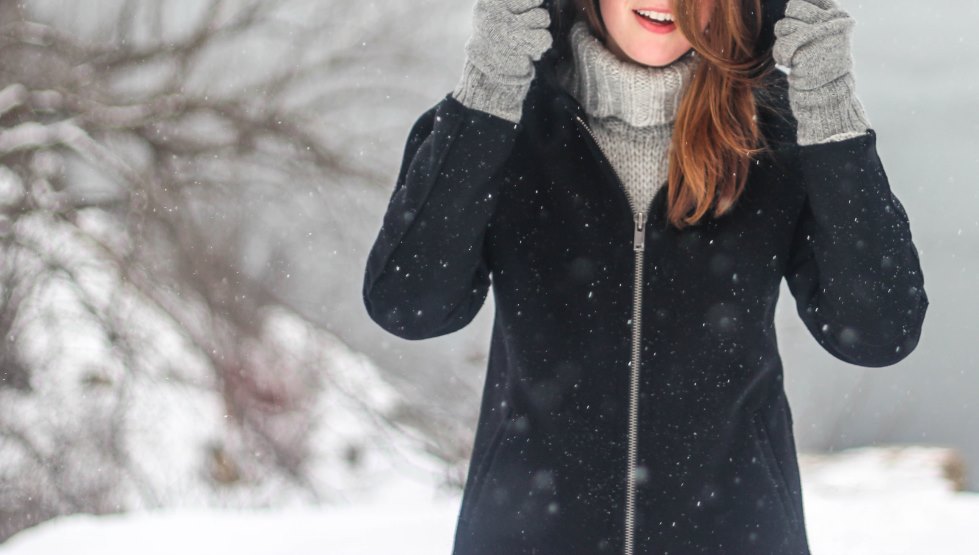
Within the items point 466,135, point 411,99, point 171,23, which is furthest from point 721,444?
point 171,23

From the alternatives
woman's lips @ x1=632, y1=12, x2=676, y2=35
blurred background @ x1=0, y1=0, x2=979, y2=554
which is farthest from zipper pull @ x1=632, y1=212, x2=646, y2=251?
blurred background @ x1=0, y1=0, x2=979, y2=554

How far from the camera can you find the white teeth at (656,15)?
1.24 metres

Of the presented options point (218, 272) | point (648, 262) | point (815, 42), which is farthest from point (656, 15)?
point (218, 272)

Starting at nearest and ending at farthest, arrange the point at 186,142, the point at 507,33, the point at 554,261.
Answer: the point at 507,33 < the point at 554,261 < the point at 186,142

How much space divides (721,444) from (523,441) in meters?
0.24

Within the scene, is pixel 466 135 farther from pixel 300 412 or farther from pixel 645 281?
pixel 300 412

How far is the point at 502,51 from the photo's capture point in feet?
3.68

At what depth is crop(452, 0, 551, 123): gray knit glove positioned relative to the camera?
3.67 ft

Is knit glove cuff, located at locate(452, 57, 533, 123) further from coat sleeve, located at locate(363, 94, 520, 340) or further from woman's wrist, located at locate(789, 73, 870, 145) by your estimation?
woman's wrist, located at locate(789, 73, 870, 145)

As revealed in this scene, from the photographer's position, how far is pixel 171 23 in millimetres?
4641

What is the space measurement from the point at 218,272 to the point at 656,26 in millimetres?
3626

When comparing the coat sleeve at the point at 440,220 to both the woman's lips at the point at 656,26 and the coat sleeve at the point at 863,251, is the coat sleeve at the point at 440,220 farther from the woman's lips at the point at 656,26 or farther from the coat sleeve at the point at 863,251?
the coat sleeve at the point at 863,251

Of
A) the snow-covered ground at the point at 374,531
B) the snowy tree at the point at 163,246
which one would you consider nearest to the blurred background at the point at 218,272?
the snowy tree at the point at 163,246

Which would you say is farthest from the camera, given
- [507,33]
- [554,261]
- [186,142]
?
[186,142]
